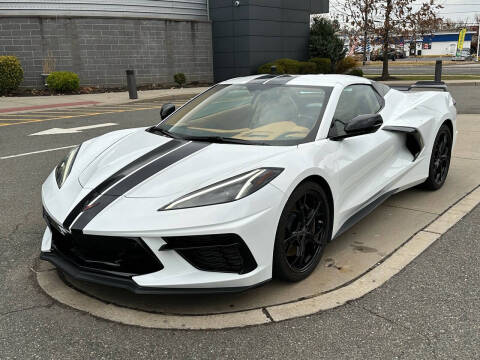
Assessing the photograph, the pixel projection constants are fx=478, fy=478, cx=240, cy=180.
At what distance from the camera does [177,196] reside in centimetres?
277

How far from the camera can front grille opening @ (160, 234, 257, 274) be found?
8.62ft

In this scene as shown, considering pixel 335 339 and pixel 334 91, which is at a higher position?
pixel 334 91

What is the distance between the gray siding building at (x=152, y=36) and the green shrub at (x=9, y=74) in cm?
110

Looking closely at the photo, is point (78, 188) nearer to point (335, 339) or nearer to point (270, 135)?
point (270, 135)

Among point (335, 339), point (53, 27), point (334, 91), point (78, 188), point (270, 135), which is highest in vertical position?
point (53, 27)

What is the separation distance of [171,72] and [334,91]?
Result: 59.0 feet

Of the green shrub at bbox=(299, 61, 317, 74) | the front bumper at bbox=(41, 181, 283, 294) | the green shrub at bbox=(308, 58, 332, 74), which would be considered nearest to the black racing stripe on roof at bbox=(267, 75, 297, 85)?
the front bumper at bbox=(41, 181, 283, 294)

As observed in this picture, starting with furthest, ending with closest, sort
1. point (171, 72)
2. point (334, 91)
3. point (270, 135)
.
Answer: point (171, 72)
point (334, 91)
point (270, 135)

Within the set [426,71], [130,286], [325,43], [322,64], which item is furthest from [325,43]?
[130,286]

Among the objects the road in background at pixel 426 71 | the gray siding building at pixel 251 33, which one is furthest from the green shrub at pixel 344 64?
the road in background at pixel 426 71

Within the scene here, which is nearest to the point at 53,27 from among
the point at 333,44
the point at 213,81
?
the point at 213,81

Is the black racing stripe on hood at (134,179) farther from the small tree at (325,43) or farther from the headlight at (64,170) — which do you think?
the small tree at (325,43)

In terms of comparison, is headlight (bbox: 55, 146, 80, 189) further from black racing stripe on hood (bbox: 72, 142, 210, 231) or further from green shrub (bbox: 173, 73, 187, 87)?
green shrub (bbox: 173, 73, 187, 87)

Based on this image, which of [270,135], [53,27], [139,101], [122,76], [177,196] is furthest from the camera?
[122,76]
